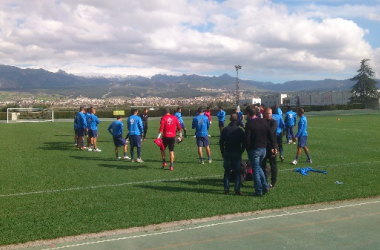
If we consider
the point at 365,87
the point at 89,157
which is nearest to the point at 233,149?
the point at 89,157

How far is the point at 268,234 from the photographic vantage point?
19.8 ft

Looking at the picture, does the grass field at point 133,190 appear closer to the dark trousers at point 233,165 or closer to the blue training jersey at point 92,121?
the dark trousers at point 233,165

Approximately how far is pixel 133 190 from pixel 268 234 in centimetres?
384

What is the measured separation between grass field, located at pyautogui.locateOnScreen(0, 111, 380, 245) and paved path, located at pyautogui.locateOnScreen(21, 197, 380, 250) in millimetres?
447

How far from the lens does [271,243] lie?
563 cm

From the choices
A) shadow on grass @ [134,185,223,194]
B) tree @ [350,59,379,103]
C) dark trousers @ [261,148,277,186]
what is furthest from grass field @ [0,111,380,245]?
tree @ [350,59,379,103]

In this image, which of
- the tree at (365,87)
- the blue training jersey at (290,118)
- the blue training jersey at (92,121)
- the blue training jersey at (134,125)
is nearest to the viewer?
the blue training jersey at (134,125)

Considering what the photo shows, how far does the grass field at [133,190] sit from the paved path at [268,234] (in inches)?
17.6

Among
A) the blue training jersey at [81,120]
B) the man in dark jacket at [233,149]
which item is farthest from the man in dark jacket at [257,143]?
the blue training jersey at [81,120]

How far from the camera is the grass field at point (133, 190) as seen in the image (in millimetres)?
6703

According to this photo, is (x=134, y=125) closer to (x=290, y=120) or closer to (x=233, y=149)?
(x=233, y=149)

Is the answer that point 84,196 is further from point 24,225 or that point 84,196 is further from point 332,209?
point 332,209

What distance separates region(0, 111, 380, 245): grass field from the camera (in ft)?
22.0

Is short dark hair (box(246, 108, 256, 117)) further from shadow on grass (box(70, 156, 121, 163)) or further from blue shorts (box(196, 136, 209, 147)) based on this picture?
shadow on grass (box(70, 156, 121, 163))
